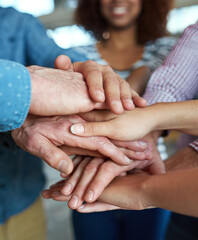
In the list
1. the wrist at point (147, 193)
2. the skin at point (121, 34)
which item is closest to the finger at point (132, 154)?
the wrist at point (147, 193)

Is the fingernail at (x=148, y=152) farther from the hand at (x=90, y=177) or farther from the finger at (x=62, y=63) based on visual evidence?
the finger at (x=62, y=63)

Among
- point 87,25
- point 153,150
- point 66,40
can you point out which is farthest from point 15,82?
point 66,40

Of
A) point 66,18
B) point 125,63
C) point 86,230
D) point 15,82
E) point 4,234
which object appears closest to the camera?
point 15,82

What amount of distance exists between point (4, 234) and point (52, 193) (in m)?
0.38

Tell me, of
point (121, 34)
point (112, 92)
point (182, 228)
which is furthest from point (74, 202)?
point (121, 34)

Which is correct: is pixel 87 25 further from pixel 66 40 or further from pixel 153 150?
pixel 66 40

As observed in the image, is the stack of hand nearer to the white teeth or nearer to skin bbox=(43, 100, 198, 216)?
skin bbox=(43, 100, 198, 216)

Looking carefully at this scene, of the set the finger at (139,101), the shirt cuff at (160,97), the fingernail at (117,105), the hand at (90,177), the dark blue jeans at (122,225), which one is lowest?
the dark blue jeans at (122,225)

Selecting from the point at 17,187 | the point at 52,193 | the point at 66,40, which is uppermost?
the point at 52,193

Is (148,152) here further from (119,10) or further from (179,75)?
(119,10)

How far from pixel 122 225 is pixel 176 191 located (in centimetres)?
68

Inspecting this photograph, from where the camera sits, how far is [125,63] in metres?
1.21

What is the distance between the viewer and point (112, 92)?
526 mm

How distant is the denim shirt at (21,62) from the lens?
79cm
